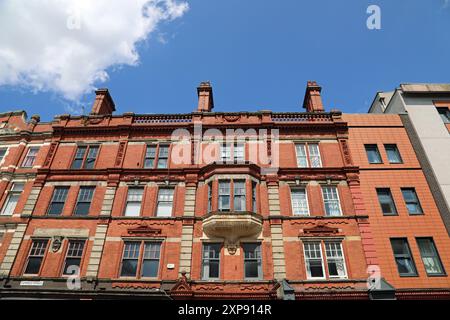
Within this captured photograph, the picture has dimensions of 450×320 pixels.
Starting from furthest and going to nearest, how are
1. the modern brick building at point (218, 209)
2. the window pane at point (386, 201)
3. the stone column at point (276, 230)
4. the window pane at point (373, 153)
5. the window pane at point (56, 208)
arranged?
Result: 1. the window pane at point (373, 153)
2. the window pane at point (56, 208)
3. the window pane at point (386, 201)
4. the stone column at point (276, 230)
5. the modern brick building at point (218, 209)

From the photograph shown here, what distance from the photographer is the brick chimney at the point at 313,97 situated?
24.4m

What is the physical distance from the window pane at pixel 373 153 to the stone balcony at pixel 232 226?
31.5ft

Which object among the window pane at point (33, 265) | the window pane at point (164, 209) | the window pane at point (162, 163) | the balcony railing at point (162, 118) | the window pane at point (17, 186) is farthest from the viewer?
the balcony railing at point (162, 118)

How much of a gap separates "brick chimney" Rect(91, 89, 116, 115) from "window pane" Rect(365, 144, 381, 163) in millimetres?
21210

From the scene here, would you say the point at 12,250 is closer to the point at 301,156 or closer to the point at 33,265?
the point at 33,265

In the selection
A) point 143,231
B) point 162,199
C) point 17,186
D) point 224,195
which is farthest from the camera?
point 17,186

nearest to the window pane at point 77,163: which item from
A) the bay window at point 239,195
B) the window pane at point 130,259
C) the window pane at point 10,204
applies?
the window pane at point 10,204

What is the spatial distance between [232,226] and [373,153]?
39.2 ft

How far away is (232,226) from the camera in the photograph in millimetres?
17938

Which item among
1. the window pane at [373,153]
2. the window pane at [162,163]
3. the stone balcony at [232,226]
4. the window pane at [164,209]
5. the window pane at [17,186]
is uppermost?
the window pane at [373,153]

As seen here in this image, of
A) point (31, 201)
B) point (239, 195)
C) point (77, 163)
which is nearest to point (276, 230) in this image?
point (239, 195)

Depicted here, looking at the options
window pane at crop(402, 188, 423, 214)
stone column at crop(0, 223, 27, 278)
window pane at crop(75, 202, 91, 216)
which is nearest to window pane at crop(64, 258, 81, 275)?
window pane at crop(75, 202, 91, 216)

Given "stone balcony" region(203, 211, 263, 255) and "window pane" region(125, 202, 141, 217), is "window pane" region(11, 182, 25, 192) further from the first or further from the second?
"stone balcony" region(203, 211, 263, 255)

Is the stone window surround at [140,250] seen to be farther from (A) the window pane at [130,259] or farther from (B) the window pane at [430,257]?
(B) the window pane at [430,257]
